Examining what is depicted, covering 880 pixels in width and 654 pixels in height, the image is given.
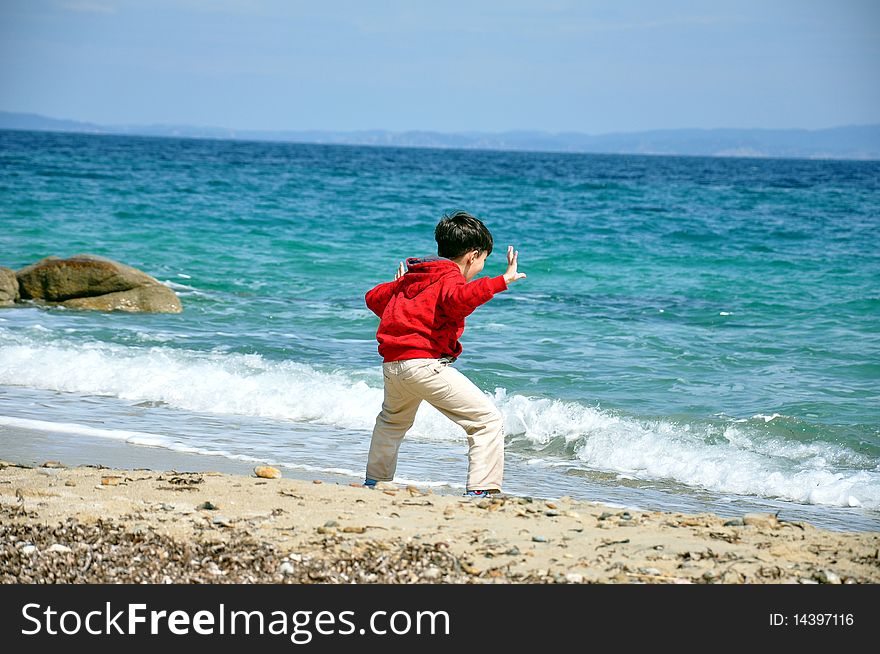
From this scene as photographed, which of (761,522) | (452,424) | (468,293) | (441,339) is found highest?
(468,293)

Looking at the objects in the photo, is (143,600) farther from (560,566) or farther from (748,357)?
(748,357)

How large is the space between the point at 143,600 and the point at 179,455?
339 centimetres

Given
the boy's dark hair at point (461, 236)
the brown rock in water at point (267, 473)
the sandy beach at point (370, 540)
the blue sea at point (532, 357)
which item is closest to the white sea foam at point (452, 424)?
the blue sea at point (532, 357)

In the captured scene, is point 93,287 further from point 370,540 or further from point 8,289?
point 370,540

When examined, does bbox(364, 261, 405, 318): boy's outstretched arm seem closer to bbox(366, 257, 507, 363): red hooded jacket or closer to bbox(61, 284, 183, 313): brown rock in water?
bbox(366, 257, 507, 363): red hooded jacket

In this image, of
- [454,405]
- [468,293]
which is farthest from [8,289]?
[468,293]

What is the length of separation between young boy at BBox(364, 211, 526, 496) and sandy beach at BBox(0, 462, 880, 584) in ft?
1.21

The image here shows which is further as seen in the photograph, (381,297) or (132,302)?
(132,302)

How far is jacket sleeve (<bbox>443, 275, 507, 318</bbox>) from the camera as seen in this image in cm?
525

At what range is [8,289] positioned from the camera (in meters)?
13.9

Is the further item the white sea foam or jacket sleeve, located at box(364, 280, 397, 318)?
the white sea foam

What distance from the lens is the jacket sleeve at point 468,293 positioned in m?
5.25

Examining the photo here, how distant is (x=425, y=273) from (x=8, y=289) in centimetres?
1032

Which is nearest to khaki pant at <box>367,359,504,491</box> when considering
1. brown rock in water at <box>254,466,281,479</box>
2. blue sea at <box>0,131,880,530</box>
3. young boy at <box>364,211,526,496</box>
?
young boy at <box>364,211,526,496</box>
